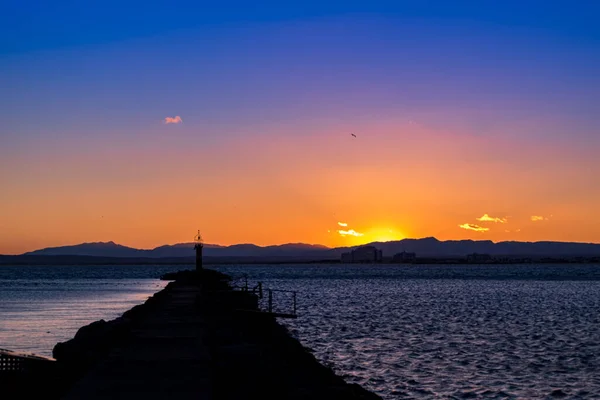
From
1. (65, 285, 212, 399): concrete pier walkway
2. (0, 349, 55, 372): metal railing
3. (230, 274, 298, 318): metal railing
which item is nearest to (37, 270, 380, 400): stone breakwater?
(65, 285, 212, 399): concrete pier walkway

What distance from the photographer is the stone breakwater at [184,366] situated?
13.1m

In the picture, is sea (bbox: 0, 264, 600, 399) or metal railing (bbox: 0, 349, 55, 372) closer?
metal railing (bbox: 0, 349, 55, 372)

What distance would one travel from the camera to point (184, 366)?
50.8 ft

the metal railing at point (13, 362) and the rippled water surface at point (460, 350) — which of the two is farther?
the rippled water surface at point (460, 350)

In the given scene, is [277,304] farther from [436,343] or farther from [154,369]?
[154,369]

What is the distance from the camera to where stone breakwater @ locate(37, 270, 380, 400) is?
13.1 metres

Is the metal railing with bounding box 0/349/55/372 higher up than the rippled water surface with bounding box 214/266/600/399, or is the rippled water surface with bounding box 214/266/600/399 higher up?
the metal railing with bounding box 0/349/55/372

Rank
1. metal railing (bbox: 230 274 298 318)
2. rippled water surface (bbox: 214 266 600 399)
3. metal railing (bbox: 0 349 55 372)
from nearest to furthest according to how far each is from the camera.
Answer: metal railing (bbox: 0 349 55 372)
rippled water surface (bbox: 214 266 600 399)
metal railing (bbox: 230 274 298 318)

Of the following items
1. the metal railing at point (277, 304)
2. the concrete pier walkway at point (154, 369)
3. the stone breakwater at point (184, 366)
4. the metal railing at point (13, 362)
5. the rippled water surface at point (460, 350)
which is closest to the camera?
the concrete pier walkway at point (154, 369)

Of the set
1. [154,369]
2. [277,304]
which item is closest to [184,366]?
[154,369]

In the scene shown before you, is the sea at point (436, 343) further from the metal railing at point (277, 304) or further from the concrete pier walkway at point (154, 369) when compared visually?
the concrete pier walkway at point (154, 369)

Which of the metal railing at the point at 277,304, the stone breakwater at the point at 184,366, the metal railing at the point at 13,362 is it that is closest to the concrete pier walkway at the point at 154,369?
the stone breakwater at the point at 184,366

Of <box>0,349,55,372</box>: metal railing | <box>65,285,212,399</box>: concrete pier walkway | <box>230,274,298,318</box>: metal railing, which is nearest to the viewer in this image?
<box>65,285,212,399</box>: concrete pier walkway

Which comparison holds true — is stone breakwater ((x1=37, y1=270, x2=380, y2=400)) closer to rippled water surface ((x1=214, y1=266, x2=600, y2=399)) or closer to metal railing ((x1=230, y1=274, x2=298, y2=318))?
rippled water surface ((x1=214, y1=266, x2=600, y2=399))
